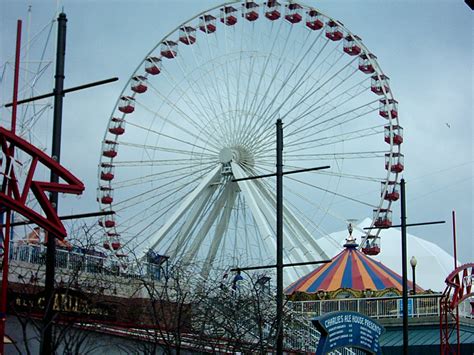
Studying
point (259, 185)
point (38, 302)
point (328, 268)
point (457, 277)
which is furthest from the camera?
point (328, 268)

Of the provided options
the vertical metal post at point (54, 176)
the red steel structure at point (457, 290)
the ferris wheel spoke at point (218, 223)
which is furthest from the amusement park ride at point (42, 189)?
the ferris wheel spoke at point (218, 223)

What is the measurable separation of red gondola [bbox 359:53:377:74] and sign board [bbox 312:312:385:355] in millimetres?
23413

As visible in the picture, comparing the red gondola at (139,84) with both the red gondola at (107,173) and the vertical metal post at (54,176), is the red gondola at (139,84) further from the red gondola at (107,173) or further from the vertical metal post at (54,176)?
the vertical metal post at (54,176)

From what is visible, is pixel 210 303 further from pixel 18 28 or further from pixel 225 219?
pixel 225 219

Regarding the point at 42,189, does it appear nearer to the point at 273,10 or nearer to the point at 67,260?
the point at 67,260

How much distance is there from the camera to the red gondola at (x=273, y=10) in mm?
43284

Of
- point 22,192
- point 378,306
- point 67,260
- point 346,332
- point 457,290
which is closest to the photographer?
point 22,192

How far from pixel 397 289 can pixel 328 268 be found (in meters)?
4.97

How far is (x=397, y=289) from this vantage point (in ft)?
137

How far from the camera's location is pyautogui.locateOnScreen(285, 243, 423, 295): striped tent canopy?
43219 mm

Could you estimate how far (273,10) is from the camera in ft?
142

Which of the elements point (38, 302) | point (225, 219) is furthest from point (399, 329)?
point (38, 302)

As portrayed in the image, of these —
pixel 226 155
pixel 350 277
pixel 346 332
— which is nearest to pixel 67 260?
pixel 346 332

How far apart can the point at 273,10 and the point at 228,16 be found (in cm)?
217
